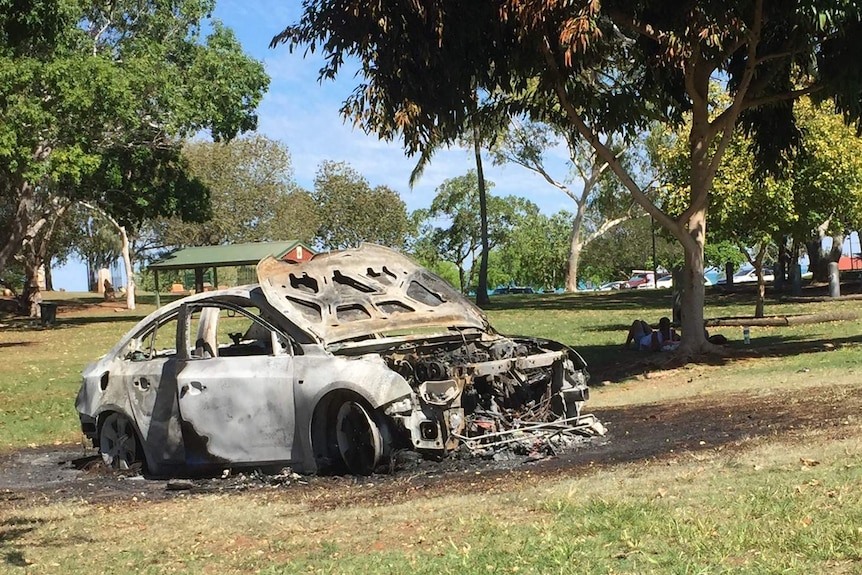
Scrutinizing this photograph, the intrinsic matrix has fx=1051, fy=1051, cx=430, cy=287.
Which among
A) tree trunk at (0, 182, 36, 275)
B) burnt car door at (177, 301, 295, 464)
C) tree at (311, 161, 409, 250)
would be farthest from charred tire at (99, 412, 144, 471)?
A: tree at (311, 161, 409, 250)

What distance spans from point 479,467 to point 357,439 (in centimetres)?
96

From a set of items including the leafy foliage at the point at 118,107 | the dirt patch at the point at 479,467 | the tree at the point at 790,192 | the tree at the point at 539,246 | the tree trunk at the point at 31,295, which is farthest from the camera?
the tree at the point at 539,246

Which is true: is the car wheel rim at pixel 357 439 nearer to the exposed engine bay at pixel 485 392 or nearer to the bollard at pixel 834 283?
the exposed engine bay at pixel 485 392

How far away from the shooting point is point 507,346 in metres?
9.09

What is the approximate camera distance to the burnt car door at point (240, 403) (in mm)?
8234

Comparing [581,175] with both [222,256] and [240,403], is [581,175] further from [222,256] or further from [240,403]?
[240,403]

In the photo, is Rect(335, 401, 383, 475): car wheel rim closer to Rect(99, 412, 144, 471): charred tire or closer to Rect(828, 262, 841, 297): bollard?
Rect(99, 412, 144, 471): charred tire

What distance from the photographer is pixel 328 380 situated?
26.3 ft

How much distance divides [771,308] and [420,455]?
2628 centimetres

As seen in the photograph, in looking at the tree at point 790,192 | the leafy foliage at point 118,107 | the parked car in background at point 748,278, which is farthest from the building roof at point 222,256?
the tree at point 790,192

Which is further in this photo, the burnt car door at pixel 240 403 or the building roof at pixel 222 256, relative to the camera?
the building roof at pixel 222 256

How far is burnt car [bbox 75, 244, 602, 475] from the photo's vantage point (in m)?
7.98

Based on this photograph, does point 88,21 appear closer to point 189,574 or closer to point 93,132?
point 93,132

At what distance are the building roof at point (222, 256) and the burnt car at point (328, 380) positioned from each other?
37.1 meters
